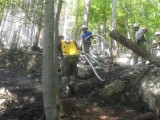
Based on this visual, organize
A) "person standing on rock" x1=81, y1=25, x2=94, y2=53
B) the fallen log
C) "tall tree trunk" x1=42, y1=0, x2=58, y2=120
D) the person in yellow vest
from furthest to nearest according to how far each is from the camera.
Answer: "person standing on rock" x1=81, y1=25, x2=94, y2=53 < the person in yellow vest < the fallen log < "tall tree trunk" x1=42, y1=0, x2=58, y2=120

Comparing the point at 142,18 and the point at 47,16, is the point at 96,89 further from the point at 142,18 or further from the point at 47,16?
the point at 142,18

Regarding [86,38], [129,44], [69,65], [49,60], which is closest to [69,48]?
[69,65]

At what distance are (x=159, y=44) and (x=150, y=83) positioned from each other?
442 cm

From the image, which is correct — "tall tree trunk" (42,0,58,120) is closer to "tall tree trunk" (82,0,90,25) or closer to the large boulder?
the large boulder

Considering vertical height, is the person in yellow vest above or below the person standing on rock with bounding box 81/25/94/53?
below

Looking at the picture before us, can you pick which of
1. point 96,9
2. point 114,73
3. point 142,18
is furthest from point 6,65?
point 142,18

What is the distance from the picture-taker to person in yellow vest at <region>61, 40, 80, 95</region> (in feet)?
30.9

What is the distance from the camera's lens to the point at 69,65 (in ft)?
32.1

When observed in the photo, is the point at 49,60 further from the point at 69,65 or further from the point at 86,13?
the point at 86,13

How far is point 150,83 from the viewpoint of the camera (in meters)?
8.18

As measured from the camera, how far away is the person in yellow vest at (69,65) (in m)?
9.42

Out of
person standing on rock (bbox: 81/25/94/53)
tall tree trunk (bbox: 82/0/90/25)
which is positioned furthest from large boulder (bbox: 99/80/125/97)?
tall tree trunk (bbox: 82/0/90/25)

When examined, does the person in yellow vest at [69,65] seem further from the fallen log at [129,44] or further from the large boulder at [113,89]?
the fallen log at [129,44]

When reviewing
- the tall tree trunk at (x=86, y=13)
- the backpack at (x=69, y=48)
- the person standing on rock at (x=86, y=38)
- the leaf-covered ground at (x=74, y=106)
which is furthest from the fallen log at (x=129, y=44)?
the tall tree trunk at (x=86, y=13)
